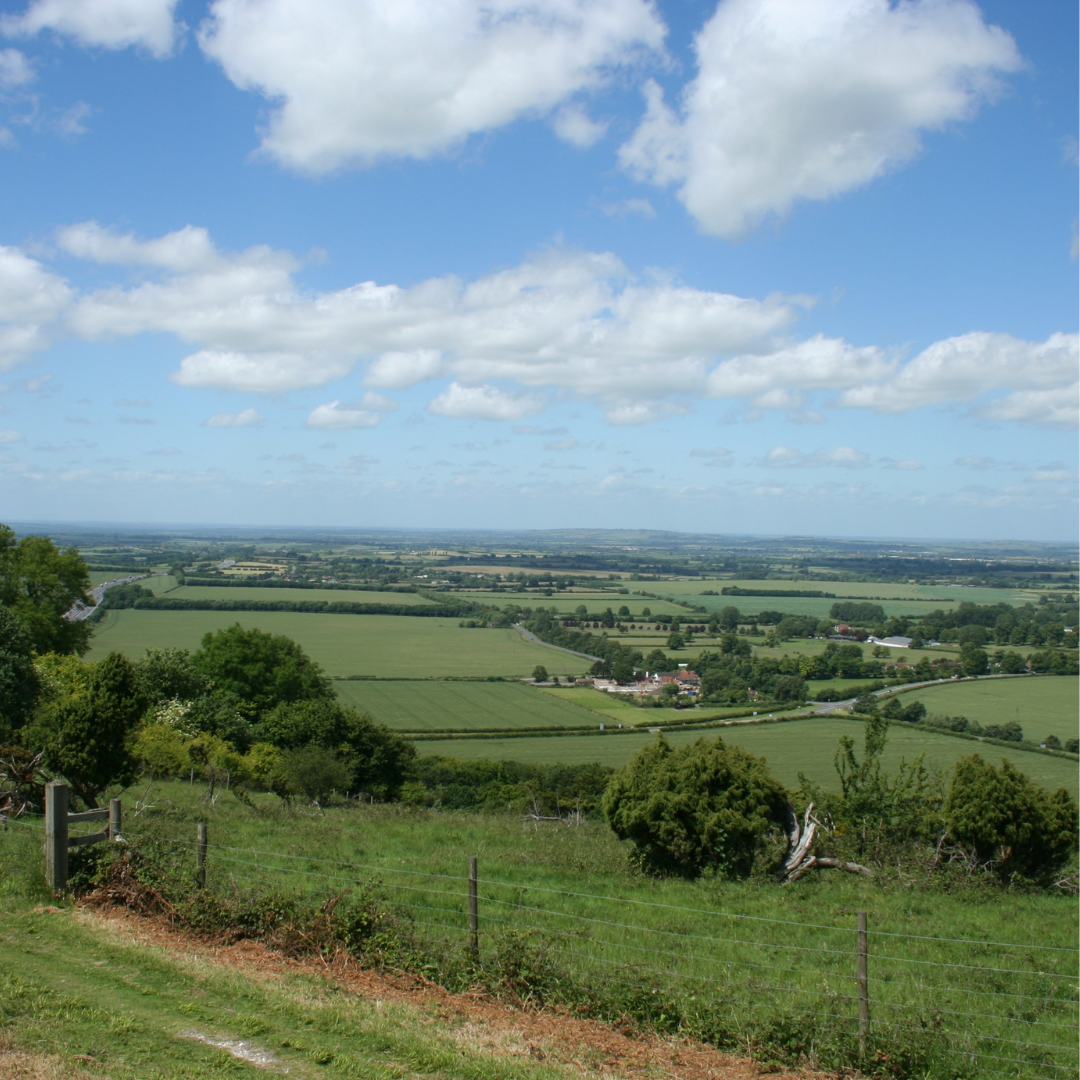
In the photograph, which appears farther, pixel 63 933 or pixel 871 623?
pixel 871 623

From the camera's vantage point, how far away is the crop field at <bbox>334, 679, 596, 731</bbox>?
50031 millimetres

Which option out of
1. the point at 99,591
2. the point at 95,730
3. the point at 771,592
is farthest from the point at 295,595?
the point at 95,730

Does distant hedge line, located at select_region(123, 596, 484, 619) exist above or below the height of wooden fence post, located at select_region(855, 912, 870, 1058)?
below

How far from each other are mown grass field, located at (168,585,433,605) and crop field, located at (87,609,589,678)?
10.9 m

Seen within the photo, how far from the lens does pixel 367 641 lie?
3359 inches

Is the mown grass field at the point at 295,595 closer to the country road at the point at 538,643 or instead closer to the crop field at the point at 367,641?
the crop field at the point at 367,641

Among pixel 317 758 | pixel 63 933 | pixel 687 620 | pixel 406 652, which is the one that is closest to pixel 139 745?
pixel 317 758

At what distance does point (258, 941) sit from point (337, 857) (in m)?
5.22

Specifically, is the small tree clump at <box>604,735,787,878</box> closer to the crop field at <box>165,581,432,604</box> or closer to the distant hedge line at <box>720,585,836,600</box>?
the crop field at <box>165,581,432,604</box>

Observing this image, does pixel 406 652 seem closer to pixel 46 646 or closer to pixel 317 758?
pixel 46 646

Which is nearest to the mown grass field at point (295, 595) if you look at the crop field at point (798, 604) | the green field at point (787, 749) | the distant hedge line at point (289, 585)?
the distant hedge line at point (289, 585)

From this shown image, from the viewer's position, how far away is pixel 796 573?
192m

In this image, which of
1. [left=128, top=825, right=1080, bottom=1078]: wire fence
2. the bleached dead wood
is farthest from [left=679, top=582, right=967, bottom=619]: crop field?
[left=128, top=825, right=1080, bottom=1078]: wire fence

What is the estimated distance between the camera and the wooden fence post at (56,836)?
849 cm
